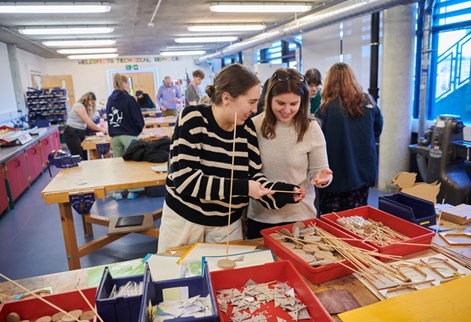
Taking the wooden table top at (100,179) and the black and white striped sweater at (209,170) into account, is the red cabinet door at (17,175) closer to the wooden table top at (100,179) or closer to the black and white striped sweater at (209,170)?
the wooden table top at (100,179)

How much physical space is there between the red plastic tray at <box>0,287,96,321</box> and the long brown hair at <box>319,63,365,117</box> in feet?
6.75

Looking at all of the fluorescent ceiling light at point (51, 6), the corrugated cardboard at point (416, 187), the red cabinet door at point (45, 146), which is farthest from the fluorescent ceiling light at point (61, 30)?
the corrugated cardboard at point (416, 187)

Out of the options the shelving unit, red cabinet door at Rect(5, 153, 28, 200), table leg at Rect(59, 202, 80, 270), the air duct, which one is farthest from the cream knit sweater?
the shelving unit

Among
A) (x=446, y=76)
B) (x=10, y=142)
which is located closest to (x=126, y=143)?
(x=10, y=142)

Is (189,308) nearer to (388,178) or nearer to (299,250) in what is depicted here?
(299,250)

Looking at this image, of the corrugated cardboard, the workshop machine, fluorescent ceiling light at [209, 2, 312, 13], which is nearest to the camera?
the corrugated cardboard

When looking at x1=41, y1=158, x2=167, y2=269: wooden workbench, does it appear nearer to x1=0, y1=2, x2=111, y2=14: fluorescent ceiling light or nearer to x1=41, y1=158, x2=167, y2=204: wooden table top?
x1=41, y1=158, x2=167, y2=204: wooden table top

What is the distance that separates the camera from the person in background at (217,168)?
1454 millimetres

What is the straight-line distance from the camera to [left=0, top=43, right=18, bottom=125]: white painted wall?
315 inches

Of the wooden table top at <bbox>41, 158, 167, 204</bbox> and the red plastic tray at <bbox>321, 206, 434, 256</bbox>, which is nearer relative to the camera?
the red plastic tray at <bbox>321, 206, 434, 256</bbox>

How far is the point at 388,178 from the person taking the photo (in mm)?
4934

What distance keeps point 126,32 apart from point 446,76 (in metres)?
6.39

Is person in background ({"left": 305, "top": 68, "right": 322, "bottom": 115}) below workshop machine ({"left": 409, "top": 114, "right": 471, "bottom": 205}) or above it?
above

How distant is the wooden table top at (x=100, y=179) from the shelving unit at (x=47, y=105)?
23.8 feet
